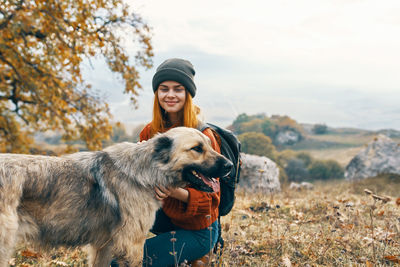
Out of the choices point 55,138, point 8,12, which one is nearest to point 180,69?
point 8,12

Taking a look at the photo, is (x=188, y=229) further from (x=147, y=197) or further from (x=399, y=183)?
(x=399, y=183)

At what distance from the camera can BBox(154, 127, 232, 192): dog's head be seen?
2.96 meters

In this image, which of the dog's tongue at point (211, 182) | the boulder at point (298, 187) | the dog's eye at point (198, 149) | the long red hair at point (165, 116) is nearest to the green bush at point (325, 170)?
the boulder at point (298, 187)

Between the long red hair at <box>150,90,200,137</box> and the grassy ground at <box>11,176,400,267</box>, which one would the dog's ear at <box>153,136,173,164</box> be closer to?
the long red hair at <box>150,90,200,137</box>

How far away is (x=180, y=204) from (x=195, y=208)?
0.28 m

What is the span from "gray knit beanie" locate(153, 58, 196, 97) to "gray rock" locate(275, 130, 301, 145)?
42281 millimetres

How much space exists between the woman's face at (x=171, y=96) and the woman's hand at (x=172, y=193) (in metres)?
0.94

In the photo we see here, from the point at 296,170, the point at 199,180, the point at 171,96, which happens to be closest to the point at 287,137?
the point at 296,170

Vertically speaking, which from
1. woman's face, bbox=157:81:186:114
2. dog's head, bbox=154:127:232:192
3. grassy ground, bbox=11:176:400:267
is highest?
woman's face, bbox=157:81:186:114

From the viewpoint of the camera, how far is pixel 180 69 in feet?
11.5

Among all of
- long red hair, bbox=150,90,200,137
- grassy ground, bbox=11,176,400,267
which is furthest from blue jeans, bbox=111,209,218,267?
long red hair, bbox=150,90,200,137

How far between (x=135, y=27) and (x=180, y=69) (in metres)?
8.61

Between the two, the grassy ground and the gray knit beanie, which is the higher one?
the gray knit beanie

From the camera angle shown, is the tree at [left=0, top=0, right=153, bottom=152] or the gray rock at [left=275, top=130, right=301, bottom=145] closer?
the tree at [left=0, top=0, right=153, bottom=152]
